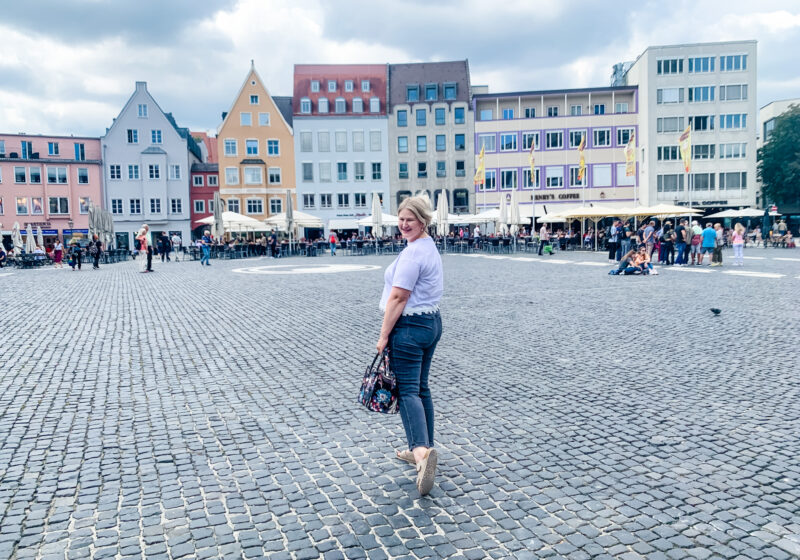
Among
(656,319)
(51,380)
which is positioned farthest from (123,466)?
(656,319)

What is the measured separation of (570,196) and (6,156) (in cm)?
5509

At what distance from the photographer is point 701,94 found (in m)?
63.2

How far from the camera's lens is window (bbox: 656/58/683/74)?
62.4 m

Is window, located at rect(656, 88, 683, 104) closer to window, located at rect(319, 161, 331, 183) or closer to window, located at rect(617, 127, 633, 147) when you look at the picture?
A: window, located at rect(617, 127, 633, 147)

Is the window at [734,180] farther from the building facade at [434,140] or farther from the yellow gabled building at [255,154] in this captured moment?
the yellow gabled building at [255,154]

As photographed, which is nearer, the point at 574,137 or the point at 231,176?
the point at 574,137

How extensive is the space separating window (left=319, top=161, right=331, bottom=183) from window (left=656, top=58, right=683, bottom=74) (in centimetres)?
3358

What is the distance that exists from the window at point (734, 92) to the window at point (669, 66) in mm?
4843

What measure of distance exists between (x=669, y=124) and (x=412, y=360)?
66368 mm

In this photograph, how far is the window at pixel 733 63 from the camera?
63.1 m

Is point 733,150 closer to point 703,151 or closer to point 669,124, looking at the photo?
point 703,151

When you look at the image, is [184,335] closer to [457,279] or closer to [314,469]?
[314,469]

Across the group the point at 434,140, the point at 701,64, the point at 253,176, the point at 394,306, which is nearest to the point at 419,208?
the point at 394,306

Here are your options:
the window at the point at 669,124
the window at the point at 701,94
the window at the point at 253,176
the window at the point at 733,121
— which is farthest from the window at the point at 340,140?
the window at the point at 733,121
